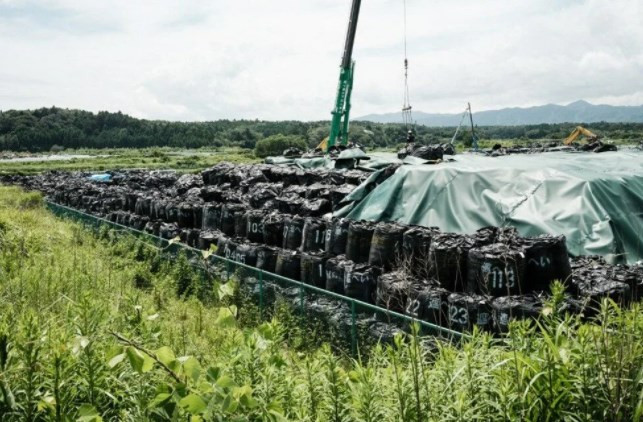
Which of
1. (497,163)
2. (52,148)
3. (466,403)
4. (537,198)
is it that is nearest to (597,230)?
(537,198)

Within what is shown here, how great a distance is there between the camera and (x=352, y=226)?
867 centimetres

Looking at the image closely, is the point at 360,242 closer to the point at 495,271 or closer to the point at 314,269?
the point at 314,269

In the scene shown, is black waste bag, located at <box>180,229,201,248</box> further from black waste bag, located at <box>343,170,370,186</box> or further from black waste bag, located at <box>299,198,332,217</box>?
black waste bag, located at <box>343,170,370,186</box>

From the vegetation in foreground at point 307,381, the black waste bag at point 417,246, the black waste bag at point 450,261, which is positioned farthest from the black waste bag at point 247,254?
the vegetation in foreground at point 307,381

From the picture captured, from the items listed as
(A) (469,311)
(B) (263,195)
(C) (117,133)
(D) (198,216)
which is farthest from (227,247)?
(C) (117,133)

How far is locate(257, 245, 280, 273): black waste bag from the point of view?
9.91m

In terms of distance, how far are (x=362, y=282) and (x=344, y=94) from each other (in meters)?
16.7

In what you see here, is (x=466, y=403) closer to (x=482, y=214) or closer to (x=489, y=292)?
(x=489, y=292)

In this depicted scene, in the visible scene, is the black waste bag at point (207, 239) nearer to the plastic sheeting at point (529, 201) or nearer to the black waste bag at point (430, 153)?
the plastic sheeting at point (529, 201)

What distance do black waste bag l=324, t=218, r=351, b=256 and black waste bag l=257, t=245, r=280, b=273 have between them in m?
1.19

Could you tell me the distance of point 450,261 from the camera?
7.11m

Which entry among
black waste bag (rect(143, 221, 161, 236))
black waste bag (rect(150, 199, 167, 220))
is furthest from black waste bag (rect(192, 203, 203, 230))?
black waste bag (rect(150, 199, 167, 220))

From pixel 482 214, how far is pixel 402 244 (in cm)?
211

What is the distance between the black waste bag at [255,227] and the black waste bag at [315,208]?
3.28ft
